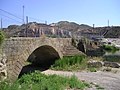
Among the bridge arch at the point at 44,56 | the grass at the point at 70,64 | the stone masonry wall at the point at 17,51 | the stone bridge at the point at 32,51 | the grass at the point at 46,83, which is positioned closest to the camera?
the grass at the point at 46,83

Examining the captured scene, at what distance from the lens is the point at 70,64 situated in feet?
92.3

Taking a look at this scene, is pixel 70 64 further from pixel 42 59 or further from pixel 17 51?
pixel 17 51

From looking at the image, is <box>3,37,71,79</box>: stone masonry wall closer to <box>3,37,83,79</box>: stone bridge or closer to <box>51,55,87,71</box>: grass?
<box>3,37,83,79</box>: stone bridge

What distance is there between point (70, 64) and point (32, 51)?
309 inches

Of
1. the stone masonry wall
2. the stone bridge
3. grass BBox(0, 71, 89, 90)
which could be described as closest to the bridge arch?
the stone bridge

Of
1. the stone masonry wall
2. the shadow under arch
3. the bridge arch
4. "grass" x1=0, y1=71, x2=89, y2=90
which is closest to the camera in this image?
"grass" x1=0, y1=71, x2=89, y2=90

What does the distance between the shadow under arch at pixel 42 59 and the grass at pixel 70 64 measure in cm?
136

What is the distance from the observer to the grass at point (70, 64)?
26.4 m

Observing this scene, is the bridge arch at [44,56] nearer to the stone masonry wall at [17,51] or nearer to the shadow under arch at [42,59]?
the shadow under arch at [42,59]

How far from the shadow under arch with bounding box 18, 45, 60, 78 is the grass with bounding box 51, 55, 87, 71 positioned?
1356mm

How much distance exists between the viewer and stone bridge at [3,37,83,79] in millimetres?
16797

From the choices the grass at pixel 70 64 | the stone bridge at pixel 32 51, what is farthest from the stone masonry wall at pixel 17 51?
the grass at pixel 70 64

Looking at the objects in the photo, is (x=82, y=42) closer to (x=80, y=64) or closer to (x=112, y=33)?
(x=80, y=64)

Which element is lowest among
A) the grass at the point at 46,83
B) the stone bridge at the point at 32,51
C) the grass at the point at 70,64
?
the grass at the point at 70,64
